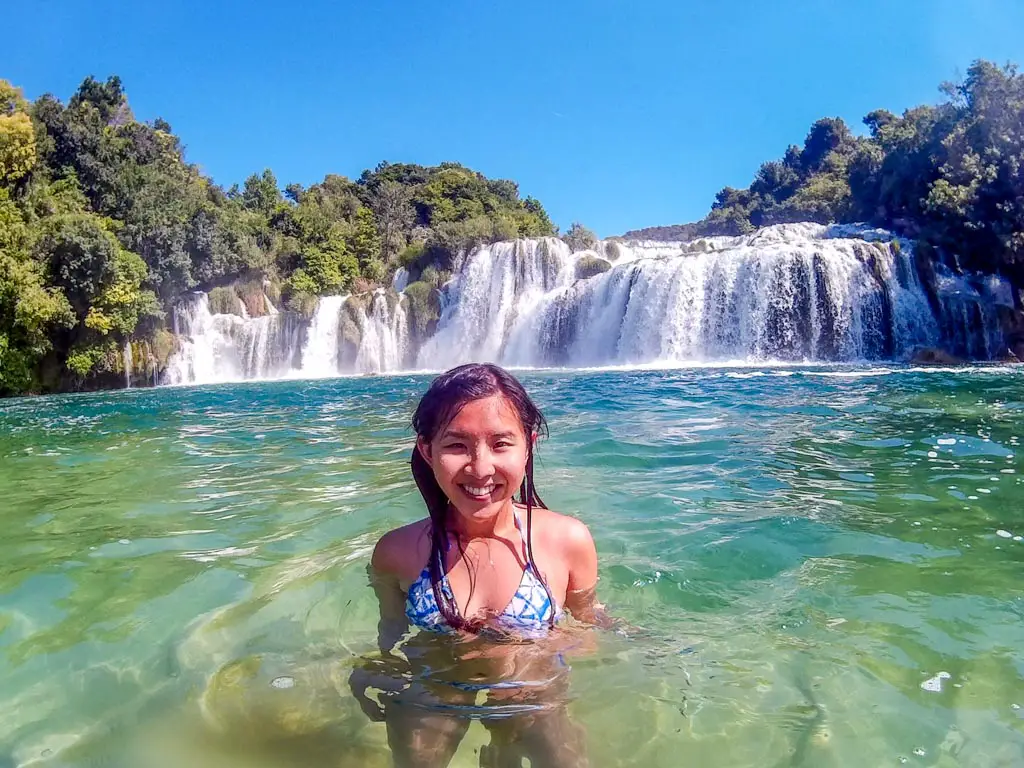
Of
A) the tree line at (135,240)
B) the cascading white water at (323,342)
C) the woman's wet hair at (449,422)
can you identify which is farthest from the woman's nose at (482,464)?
the cascading white water at (323,342)

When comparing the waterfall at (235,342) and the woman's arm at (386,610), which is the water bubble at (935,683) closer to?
the woman's arm at (386,610)

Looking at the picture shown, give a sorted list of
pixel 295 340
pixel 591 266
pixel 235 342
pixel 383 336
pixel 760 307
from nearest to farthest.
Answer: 1. pixel 760 307
2. pixel 235 342
3. pixel 591 266
4. pixel 295 340
5. pixel 383 336

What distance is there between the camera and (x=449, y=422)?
208cm

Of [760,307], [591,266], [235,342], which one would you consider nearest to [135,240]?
[235,342]

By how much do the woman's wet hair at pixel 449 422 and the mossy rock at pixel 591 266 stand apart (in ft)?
93.4

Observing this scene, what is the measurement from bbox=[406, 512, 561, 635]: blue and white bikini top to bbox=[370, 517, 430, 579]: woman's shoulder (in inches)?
2.2

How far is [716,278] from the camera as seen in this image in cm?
2412

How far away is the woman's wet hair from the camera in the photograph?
209cm

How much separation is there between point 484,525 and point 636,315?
23655 millimetres

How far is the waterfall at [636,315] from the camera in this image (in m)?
Result: 23.1

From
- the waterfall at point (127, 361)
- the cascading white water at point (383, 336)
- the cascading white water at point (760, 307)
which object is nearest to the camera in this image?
the cascading white water at point (760, 307)

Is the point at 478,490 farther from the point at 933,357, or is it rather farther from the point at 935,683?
the point at 933,357

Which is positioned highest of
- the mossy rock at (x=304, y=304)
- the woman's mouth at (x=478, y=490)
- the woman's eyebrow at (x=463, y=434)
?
the mossy rock at (x=304, y=304)

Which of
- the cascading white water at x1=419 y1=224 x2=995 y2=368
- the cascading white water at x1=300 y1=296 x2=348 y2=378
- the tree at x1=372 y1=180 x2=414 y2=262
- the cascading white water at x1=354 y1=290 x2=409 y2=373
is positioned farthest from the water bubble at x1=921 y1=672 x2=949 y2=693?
the tree at x1=372 y1=180 x2=414 y2=262
